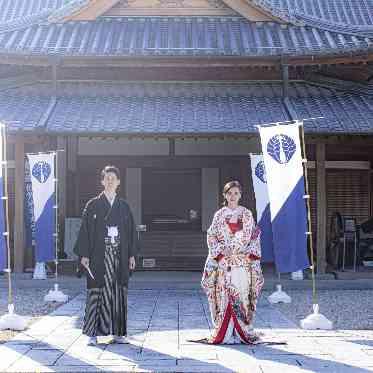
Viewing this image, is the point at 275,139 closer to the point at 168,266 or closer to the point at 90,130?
the point at 90,130

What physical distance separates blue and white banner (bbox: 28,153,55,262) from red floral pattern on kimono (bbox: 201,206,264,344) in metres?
4.38

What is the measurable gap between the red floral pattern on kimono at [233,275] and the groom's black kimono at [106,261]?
0.91m

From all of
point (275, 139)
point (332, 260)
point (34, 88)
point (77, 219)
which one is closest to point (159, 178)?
point (77, 219)

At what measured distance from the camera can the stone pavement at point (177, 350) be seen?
5.49 meters

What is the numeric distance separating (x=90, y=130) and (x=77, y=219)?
1828 millimetres

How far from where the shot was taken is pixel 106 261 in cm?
658

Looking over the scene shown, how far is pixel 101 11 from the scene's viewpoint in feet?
46.2

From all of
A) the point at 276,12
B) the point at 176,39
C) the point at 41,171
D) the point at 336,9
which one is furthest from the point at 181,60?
the point at 336,9

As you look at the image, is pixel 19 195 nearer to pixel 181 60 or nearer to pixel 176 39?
pixel 181 60

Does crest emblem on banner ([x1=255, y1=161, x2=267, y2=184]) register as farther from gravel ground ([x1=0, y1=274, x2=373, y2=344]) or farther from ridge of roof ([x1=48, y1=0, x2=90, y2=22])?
ridge of roof ([x1=48, y1=0, x2=90, y2=22])

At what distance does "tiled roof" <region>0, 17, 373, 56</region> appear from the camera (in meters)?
12.2

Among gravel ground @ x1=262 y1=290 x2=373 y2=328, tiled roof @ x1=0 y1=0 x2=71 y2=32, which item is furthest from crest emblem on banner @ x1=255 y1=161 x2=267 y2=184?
tiled roof @ x1=0 y1=0 x2=71 y2=32

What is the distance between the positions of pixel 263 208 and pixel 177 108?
10.2 feet

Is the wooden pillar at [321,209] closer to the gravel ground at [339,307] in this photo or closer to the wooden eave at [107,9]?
the gravel ground at [339,307]
